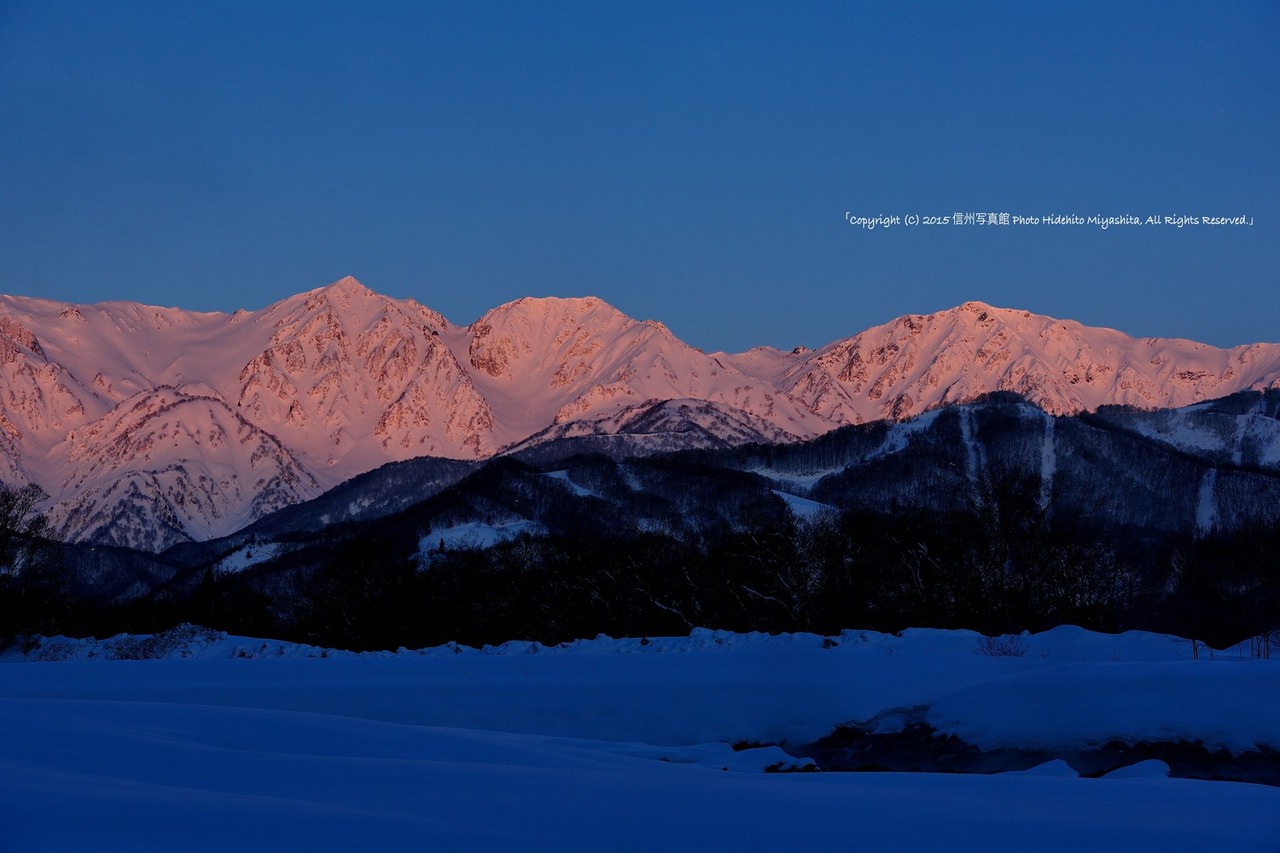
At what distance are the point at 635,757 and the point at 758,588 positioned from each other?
1928 inches

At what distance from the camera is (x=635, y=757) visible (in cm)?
1494

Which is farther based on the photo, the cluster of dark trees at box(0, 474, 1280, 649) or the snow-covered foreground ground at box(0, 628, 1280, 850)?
the cluster of dark trees at box(0, 474, 1280, 649)

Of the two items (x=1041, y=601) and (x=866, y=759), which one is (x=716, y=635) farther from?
(x=1041, y=601)

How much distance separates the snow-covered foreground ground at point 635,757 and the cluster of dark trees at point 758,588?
19.2 metres

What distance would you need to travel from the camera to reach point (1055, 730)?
17.5 metres

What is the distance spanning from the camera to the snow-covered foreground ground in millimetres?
8711

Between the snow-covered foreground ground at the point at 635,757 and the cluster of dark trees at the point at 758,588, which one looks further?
the cluster of dark trees at the point at 758,588

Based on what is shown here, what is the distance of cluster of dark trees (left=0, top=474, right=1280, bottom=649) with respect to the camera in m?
49.2

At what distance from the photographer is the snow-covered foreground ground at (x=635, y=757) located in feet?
28.6

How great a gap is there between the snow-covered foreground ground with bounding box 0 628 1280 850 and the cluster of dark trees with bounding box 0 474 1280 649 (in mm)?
19177

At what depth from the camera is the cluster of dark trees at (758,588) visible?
49.2m

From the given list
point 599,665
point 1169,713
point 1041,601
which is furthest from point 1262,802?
point 1041,601

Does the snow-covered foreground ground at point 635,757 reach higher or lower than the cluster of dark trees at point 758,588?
lower

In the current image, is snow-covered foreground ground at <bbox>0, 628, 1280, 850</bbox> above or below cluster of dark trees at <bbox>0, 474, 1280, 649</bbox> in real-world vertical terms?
below
